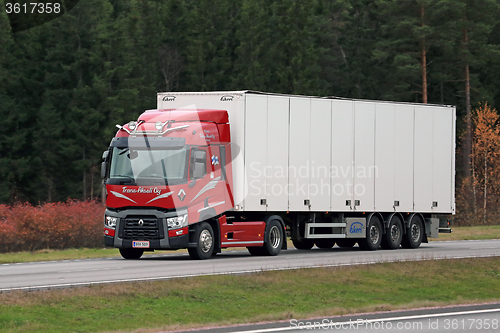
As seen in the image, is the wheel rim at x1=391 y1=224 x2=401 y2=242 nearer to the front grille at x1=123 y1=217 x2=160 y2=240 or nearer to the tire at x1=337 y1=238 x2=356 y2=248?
the tire at x1=337 y1=238 x2=356 y2=248

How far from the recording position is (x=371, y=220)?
2836cm

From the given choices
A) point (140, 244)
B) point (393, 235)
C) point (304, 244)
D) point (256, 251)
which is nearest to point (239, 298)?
point (140, 244)

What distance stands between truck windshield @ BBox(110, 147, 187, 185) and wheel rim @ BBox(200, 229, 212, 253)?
5.55ft

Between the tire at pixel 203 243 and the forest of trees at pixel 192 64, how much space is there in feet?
132

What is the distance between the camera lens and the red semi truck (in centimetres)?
2256

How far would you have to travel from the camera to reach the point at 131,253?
2467cm

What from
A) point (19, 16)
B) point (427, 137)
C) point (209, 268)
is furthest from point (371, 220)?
point (19, 16)

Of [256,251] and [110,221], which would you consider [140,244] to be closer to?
[110,221]

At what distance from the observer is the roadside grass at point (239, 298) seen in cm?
1295

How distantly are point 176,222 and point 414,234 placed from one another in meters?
11.0

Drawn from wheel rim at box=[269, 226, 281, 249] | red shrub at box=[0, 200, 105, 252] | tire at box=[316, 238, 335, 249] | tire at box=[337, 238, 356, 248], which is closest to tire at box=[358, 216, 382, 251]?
tire at box=[337, 238, 356, 248]

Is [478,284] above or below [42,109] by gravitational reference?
below

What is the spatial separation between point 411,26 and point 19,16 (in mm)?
30659

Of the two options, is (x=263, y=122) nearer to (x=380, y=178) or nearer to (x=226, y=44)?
(x=380, y=178)
